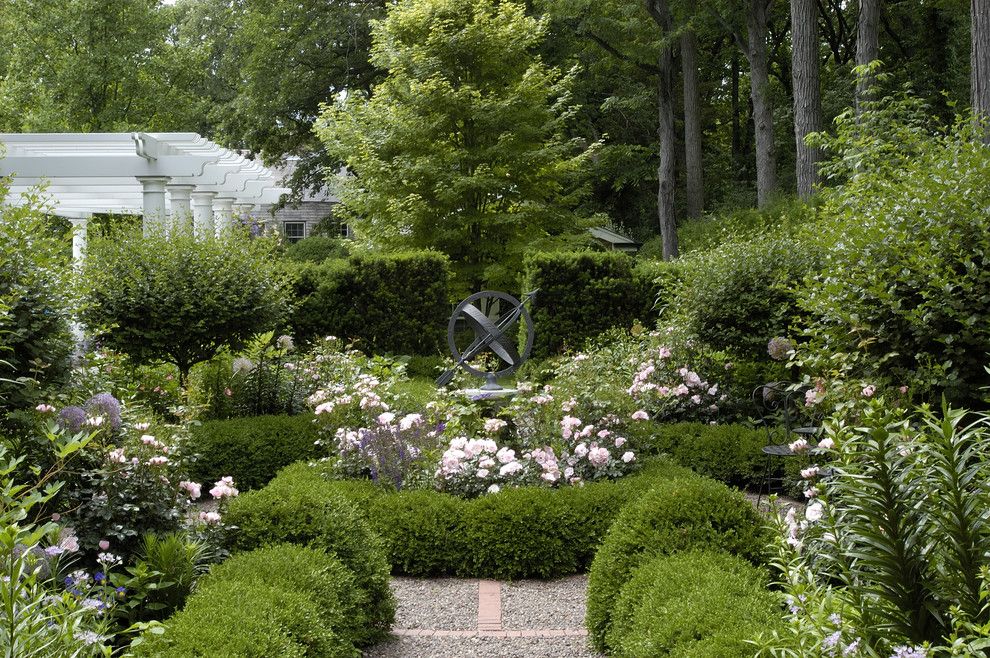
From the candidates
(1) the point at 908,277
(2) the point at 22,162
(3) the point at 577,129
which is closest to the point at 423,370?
(2) the point at 22,162

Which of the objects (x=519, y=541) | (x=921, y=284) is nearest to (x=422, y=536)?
(x=519, y=541)

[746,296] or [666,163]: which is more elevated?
[666,163]

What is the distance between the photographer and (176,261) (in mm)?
8438

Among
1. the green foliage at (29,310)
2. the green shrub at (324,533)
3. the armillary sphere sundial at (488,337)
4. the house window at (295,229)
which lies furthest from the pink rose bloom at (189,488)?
the house window at (295,229)

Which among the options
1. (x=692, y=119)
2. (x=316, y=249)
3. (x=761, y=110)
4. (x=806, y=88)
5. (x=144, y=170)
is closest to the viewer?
(x=144, y=170)

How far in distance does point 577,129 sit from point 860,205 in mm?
16831

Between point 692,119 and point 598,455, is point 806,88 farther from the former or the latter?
point 598,455

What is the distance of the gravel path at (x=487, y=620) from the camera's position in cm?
454

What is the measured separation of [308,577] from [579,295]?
354 inches

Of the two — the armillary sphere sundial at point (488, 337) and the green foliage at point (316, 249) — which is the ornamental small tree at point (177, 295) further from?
the green foliage at point (316, 249)

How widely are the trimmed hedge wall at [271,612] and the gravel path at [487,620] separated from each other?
454 millimetres

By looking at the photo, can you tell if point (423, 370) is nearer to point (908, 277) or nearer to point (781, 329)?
point (781, 329)

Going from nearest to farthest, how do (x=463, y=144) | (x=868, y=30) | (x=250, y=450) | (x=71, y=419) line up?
(x=71, y=419) < (x=250, y=450) < (x=868, y=30) < (x=463, y=144)

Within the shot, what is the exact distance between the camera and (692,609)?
3.45 metres
